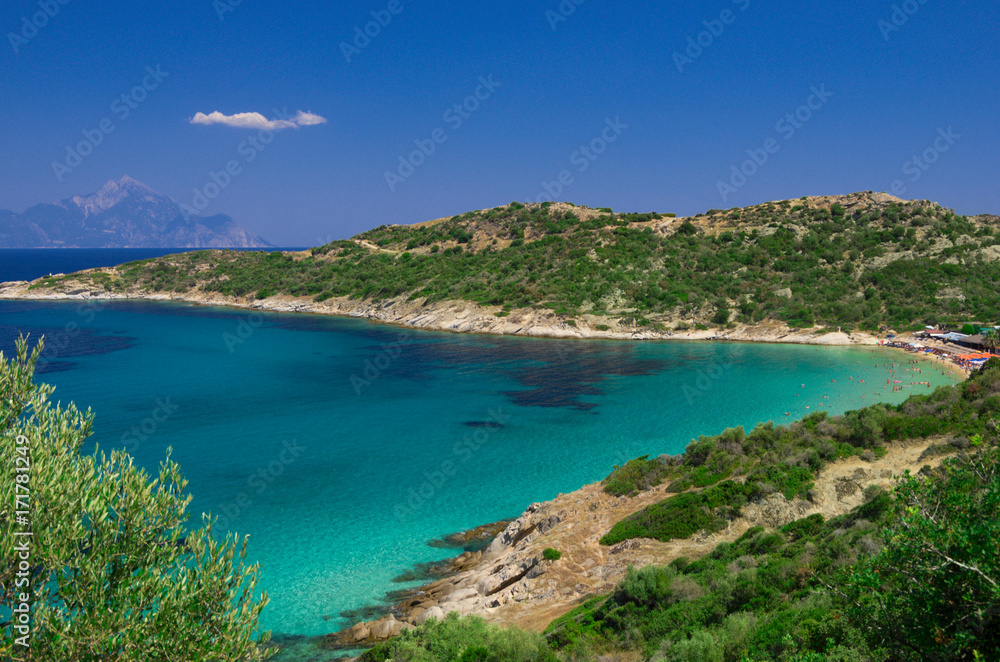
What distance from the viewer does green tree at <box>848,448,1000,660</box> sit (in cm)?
694

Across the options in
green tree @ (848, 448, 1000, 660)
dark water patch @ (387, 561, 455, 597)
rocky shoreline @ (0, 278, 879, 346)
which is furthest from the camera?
rocky shoreline @ (0, 278, 879, 346)

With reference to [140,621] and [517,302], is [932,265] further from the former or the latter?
[140,621]

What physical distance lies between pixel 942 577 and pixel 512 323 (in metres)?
74.1

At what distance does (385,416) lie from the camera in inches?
1640

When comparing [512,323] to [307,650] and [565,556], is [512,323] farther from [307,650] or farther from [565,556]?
[307,650]

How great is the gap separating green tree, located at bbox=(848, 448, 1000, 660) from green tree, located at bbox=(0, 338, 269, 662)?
9.27 m

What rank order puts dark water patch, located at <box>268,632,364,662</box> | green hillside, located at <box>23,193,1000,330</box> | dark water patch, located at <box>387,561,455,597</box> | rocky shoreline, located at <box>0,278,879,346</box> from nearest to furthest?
dark water patch, located at <box>268,632,364,662</box> < dark water patch, located at <box>387,561,455,597</box> < rocky shoreline, located at <box>0,278,879,346</box> < green hillside, located at <box>23,193,1000,330</box>

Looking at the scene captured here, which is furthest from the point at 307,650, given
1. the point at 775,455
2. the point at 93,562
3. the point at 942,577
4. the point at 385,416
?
the point at 385,416

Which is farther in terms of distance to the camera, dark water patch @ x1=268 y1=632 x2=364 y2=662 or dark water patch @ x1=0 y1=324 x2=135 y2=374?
dark water patch @ x1=0 y1=324 x2=135 y2=374

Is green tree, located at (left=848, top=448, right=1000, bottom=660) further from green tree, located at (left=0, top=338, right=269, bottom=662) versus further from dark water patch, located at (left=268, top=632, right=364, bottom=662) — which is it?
dark water patch, located at (left=268, top=632, right=364, bottom=662)

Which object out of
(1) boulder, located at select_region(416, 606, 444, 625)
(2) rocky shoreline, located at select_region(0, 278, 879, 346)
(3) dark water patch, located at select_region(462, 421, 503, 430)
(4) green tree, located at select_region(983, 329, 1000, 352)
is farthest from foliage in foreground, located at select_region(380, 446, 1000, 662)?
(2) rocky shoreline, located at select_region(0, 278, 879, 346)

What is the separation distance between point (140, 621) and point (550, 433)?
3048 centimetres

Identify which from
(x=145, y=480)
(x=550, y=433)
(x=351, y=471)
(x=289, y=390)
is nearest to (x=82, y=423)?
(x=145, y=480)

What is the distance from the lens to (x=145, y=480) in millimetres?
9391
